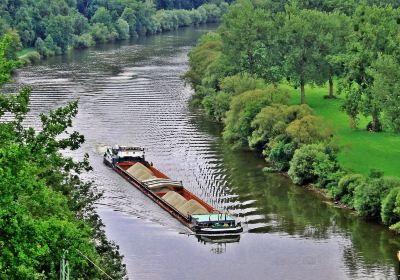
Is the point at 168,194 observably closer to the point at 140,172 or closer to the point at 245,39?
the point at 140,172

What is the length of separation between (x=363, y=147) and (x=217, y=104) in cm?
2763

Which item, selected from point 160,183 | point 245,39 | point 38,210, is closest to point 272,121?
point 160,183

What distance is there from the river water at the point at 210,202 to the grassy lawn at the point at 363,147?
7.09 metres

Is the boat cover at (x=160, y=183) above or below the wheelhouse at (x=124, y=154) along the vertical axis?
below

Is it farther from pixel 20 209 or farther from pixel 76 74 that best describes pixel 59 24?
pixel 20 209

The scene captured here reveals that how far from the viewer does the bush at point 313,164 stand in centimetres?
8362

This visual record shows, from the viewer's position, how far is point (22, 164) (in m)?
34.1

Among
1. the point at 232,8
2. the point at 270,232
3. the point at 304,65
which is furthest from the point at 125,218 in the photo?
the point at 232,8

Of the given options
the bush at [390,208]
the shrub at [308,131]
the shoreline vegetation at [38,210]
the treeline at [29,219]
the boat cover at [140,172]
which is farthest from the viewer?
the shrub at [308,131]

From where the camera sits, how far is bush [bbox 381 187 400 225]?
71438mm

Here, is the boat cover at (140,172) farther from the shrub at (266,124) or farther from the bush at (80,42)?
the bush at (80,42)

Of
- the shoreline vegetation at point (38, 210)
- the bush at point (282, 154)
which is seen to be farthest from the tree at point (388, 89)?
the shoreline vegetation at point (38, 210)

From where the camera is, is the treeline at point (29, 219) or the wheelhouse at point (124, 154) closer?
the treeline at point (29, 219)

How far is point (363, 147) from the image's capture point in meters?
92.6
